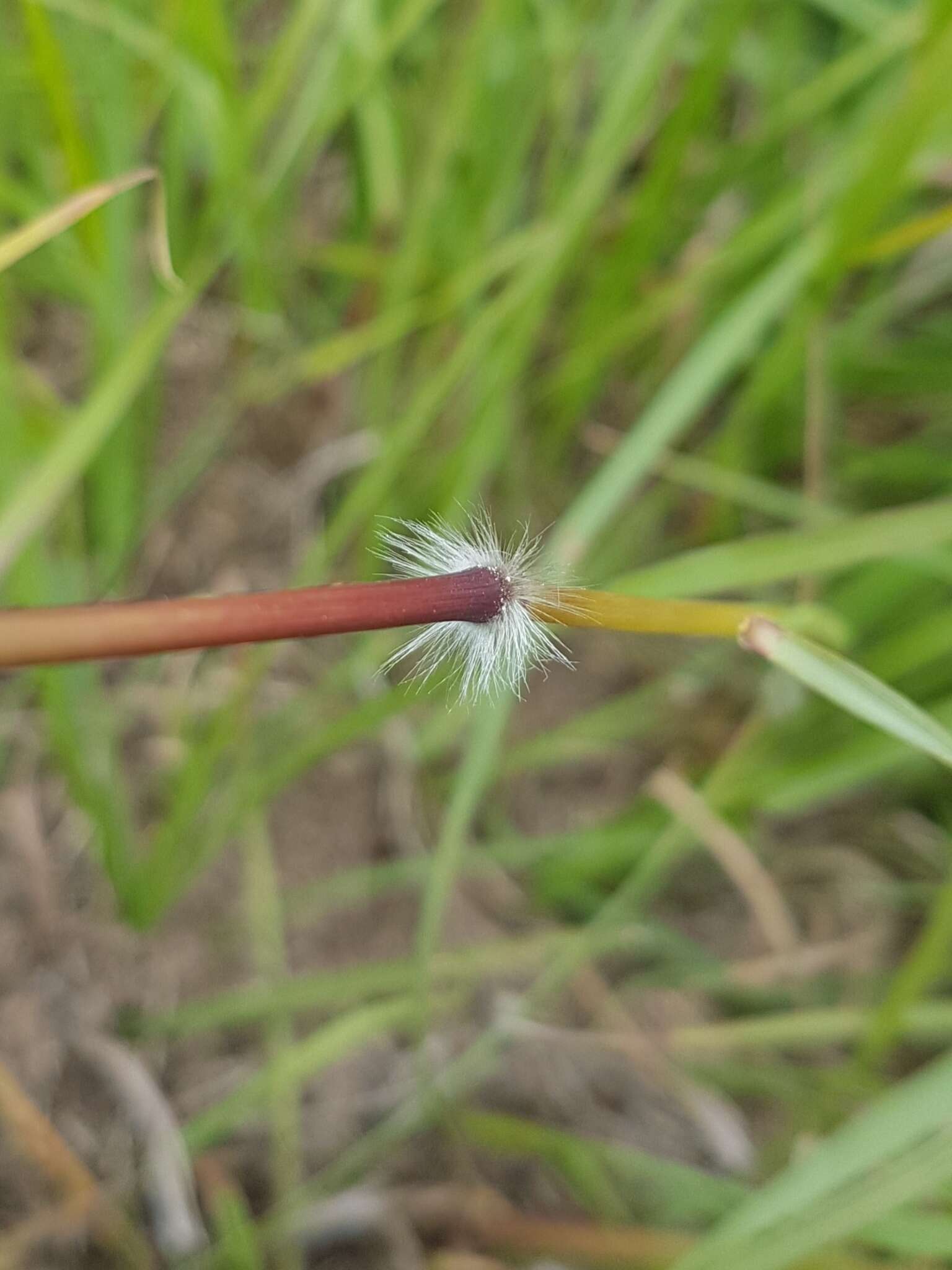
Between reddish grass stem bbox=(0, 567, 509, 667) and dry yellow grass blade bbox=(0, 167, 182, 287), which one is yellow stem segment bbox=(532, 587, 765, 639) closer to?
reddish grass stem bbox=(0, 567, 509, 667)

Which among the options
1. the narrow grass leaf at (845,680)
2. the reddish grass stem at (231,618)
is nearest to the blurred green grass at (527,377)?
the narrow grass leaf at (845,680)

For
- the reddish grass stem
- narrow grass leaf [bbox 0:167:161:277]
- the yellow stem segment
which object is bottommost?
the reddish grass stem

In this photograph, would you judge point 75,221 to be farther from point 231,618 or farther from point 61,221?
point 231,618

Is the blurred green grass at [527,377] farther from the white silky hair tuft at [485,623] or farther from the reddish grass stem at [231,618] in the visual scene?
the reddish grass stem at [231,618]

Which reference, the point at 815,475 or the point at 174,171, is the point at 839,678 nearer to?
the point at 815,475

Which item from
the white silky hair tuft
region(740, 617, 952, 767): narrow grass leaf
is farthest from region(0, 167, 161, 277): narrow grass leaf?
region(740, 617, 952, 767): narrow grass leaf
